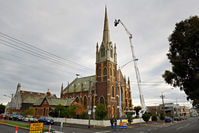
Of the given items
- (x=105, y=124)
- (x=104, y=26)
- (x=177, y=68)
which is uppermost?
(x=104, y=26)

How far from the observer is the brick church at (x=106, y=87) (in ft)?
151

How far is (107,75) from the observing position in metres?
47.8

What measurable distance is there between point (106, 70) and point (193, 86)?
3525 cm

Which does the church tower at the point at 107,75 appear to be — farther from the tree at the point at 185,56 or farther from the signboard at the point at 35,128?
the signboard at the point at 35,128

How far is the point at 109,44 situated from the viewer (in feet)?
178

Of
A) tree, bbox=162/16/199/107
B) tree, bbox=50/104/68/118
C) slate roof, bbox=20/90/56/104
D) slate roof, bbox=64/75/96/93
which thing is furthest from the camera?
slate roof, bbox=20/90/56/104

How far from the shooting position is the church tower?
148ft

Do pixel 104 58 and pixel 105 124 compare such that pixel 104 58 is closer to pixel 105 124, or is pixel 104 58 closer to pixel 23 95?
pixel 105 124

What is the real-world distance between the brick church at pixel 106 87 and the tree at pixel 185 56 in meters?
28.7

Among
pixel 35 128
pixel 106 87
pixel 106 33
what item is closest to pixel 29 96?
pixel 106 87

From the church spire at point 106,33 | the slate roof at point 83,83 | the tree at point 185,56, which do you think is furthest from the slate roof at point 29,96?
the tree at point 185,56

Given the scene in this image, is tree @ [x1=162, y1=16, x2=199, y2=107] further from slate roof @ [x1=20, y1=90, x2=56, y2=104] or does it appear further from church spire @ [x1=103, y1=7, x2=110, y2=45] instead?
slate roof @ [x1=20, y1=90, x2=56, y2=104]

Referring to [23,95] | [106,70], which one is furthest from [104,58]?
[23,95]

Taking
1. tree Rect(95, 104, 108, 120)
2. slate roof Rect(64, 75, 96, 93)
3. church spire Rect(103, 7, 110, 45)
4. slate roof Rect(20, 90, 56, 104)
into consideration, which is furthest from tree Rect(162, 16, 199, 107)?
slate roof Rect(20, 90, 56, 104)
